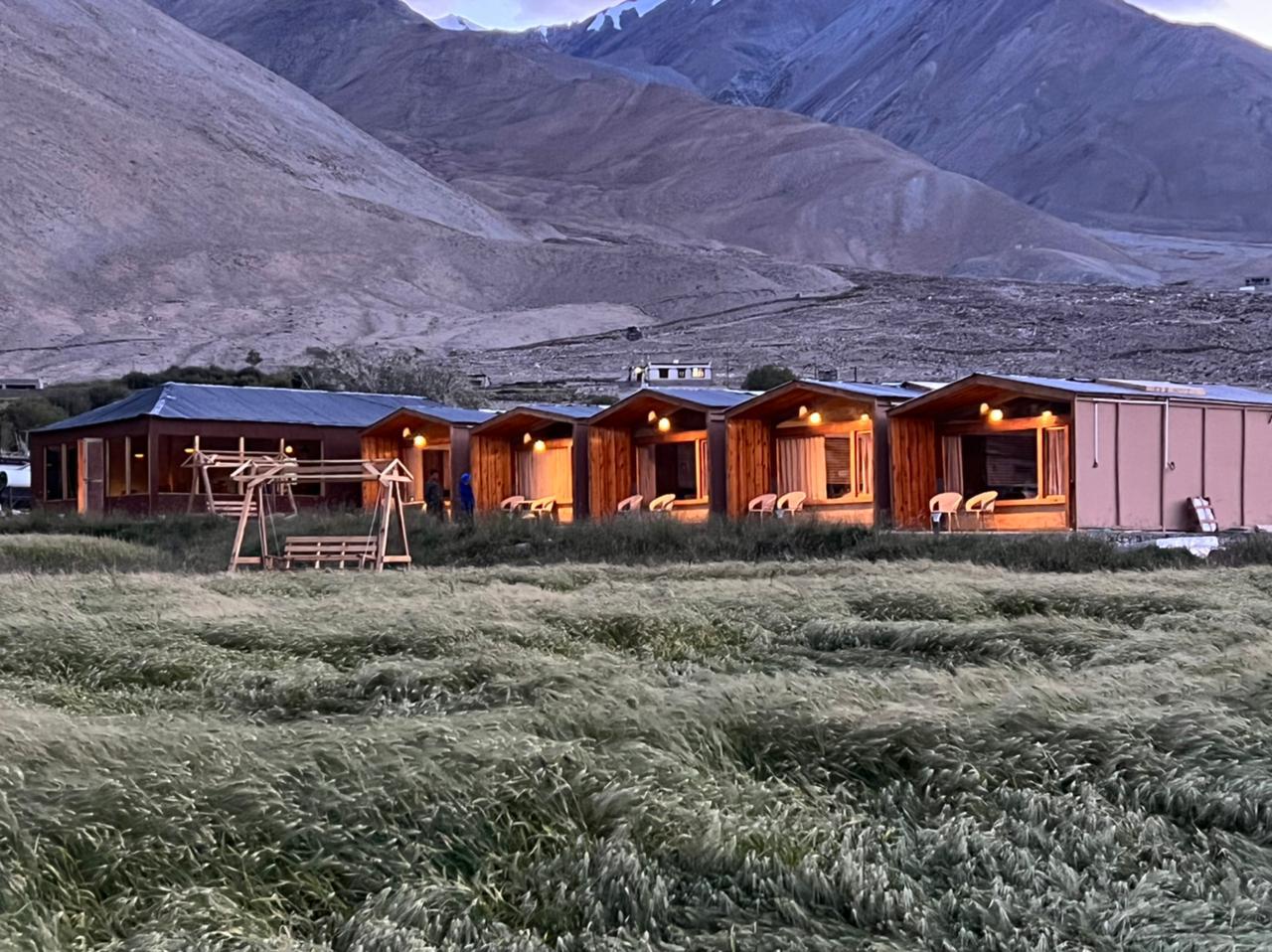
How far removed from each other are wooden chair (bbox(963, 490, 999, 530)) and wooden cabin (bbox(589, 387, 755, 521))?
4262mm

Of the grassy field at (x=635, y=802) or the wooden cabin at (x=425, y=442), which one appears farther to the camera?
the wooden cabin at (x=425, y=442)

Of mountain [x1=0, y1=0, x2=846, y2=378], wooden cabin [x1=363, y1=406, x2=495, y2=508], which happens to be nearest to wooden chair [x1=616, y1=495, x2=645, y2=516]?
wooden cabin [x1=363, y1=406, x2=495, y2=508]

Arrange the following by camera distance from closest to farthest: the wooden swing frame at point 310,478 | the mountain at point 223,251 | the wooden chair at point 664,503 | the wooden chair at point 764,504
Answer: the wooden swing frame at point 310,478 < the wooden chair at point 764,504 < the wooden chair at point 664,503 < the mountain at point 223,251

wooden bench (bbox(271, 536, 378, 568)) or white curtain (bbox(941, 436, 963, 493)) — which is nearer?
wooden bench (bbox(271, 536, 378, 568))

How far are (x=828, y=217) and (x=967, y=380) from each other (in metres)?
106

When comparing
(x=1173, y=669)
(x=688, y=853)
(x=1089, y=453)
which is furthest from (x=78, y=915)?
(x=1089, y=453)

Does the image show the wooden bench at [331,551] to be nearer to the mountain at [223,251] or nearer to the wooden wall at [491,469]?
the wooden wall at [491,469]

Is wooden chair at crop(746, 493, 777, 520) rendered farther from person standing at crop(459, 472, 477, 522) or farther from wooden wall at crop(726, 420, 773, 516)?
person standing at crop(459, 472, 477, 522)

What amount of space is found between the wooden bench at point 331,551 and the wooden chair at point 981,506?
7.77 m

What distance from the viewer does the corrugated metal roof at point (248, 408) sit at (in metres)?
26.1

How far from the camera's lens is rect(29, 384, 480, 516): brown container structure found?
26328 millimetres

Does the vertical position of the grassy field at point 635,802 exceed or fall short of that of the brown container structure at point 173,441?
it falls short

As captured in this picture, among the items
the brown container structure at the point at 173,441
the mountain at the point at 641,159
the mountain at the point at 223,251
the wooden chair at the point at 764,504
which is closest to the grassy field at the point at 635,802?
the wooden chair at the point at 764,504

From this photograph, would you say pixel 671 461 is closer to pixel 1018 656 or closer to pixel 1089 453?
pixel 1089 453
